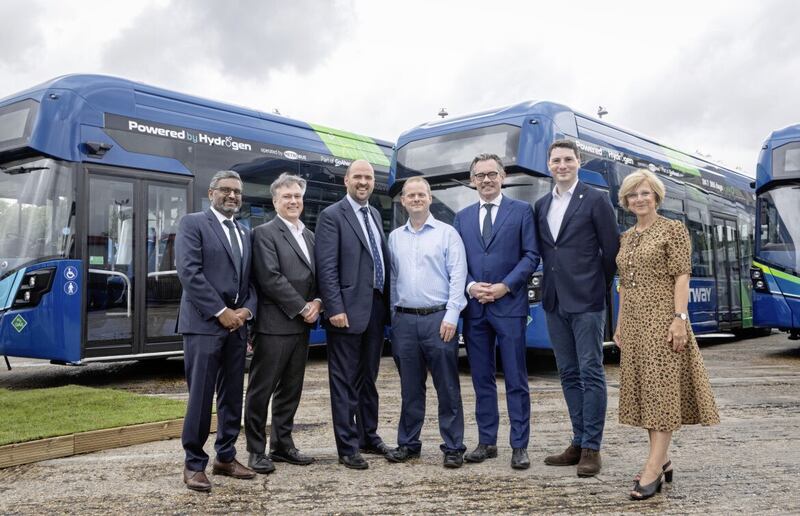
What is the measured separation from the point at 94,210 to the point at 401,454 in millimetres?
5159

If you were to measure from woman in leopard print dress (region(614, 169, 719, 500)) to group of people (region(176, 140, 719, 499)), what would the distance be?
1cm

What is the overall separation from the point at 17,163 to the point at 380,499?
6498 millimetres

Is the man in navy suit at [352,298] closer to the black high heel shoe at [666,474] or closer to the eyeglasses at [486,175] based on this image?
the eyeglasses at [486,175]

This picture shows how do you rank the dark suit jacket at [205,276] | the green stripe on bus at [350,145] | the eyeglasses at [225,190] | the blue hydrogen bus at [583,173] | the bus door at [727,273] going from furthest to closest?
1. the bus door at [727,273]
2. the green stripe on bus at [350,145]
3. the blue hydrogen bus at [583,173]
4. the eyeglasses at [225,190]
5. the dark suit jacket at [205,276]

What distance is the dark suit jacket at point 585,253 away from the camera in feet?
16.2

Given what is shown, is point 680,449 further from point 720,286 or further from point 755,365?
point 720,286

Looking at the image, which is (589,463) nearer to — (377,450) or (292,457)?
(377,450)

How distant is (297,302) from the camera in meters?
4.91

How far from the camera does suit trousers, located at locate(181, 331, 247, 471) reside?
4.53 meters

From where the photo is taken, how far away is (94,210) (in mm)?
8461

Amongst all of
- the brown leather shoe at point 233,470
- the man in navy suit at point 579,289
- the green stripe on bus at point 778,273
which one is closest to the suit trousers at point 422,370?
the man in navy suit at point 579,289

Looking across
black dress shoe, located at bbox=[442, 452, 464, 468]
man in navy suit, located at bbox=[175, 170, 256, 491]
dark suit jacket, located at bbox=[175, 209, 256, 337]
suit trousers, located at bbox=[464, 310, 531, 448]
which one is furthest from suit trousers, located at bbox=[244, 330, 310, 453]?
suit trousers, located at bbox=[464, 310, 531, 448]

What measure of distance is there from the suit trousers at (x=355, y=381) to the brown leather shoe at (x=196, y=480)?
0.95 metres

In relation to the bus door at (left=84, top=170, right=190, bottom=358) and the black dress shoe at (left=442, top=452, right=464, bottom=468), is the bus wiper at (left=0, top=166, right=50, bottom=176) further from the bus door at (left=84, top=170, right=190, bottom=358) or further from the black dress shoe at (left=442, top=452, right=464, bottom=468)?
the black dress shoe at (left=442, top=452, right=464, bottom=468)
